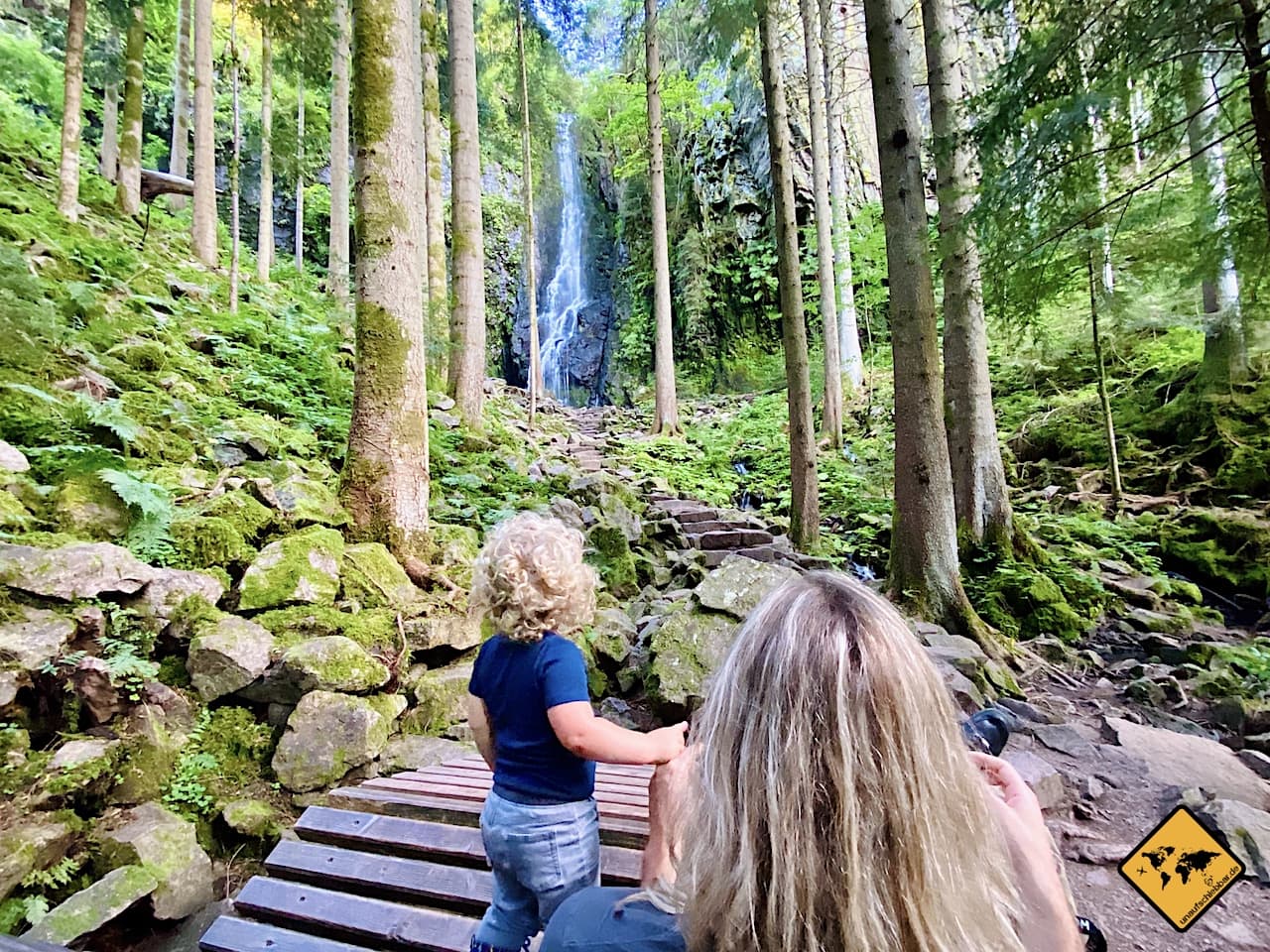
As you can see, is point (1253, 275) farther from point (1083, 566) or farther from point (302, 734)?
point (302, 734)

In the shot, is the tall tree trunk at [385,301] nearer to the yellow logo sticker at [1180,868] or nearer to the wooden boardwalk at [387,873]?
the wooden boardwalk at [387,873]

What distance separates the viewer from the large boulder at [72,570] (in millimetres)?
2908

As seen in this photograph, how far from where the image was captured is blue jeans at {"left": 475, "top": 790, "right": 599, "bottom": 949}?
1.66 m

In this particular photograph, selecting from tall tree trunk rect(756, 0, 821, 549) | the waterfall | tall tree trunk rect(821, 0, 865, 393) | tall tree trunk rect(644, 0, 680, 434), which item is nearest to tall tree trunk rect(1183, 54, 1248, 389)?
tall tree trunk rect(756, 0, 821, 549)

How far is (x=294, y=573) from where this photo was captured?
3744mm

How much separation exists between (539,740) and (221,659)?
2335 mm

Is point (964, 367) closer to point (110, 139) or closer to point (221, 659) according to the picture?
point (221, 659)

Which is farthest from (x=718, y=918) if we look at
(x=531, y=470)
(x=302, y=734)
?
(x=531, y=470)

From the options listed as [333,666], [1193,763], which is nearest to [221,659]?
[333,666]

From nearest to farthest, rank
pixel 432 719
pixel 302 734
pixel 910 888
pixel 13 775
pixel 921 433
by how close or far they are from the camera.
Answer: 1. pixel 910 888
2. pixel 13 775
3. pixel 302 734
4. pixel 432 719
5. pixel 921 433

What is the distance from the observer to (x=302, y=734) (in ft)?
10.3

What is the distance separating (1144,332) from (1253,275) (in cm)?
757

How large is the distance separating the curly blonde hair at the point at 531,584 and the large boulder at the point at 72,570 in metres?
2.49

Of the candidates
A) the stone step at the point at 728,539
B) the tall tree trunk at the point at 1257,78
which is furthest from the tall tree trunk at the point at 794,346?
the tall tree trunk at the point at 1257,78
